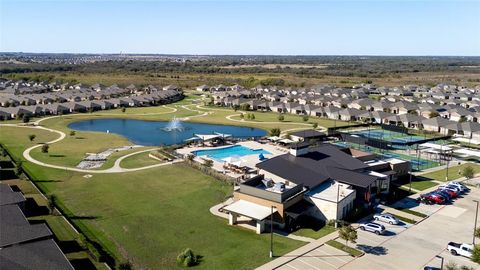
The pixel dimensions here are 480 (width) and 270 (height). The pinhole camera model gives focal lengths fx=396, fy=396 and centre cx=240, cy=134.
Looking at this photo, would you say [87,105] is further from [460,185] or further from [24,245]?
[460,185]

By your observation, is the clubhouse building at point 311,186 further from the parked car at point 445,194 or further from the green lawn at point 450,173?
the parked car at point 445,194

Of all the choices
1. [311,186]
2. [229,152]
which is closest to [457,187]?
[311,186]

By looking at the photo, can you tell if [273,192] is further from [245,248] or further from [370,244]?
[370,244]

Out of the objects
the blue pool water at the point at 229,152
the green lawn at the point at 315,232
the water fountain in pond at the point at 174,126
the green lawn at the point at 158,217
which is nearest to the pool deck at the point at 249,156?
the blue pool water at the point at 229,152

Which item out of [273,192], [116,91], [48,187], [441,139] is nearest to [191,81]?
[116,91]

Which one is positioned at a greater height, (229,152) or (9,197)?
(9,197)

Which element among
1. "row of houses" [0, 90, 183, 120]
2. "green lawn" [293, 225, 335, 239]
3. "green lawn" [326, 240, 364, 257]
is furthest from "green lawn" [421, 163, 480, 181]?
"row of houses" [0, 90, 183, 120]

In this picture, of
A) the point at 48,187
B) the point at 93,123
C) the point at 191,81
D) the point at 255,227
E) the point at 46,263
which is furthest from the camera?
the point at 191,81
